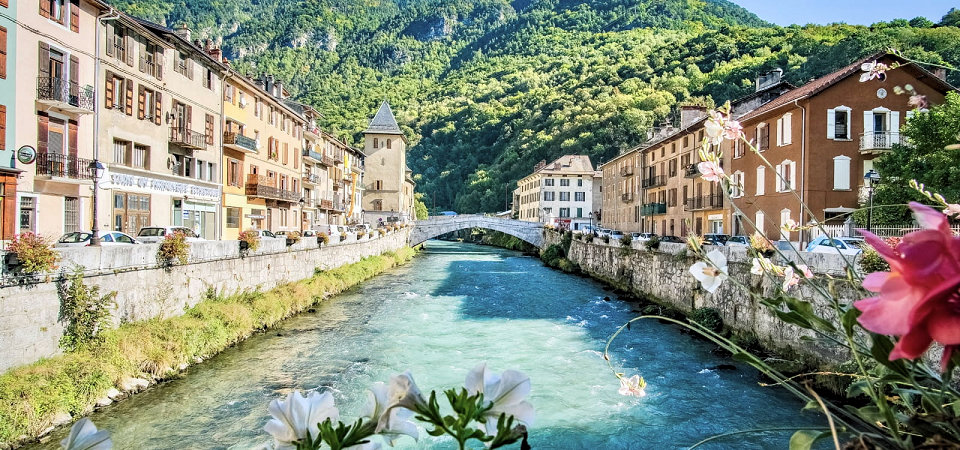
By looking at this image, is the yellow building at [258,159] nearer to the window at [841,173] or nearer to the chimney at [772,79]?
the window at [841,173]

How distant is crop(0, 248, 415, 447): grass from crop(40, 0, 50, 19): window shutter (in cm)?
1068

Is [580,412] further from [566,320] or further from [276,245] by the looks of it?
[276,245]

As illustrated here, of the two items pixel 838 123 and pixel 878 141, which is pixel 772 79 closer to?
pixel 838 123

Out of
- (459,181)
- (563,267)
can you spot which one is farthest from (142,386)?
(459,181)

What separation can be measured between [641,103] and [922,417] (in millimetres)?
90875

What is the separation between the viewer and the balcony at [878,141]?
2466cm

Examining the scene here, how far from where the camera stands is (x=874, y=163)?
75.2 feet

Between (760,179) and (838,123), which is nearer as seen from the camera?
(838,123)

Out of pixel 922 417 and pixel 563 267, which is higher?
pixel 922 417

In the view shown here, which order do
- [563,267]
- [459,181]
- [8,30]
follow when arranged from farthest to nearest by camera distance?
[459,181]
[563,267]
[8,30]

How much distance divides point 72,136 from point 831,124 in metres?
30.9

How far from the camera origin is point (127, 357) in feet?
39.7

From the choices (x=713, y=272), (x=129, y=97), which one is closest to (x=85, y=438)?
(x=713, y=272)

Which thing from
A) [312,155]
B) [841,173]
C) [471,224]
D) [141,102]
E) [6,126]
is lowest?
[471,224]
